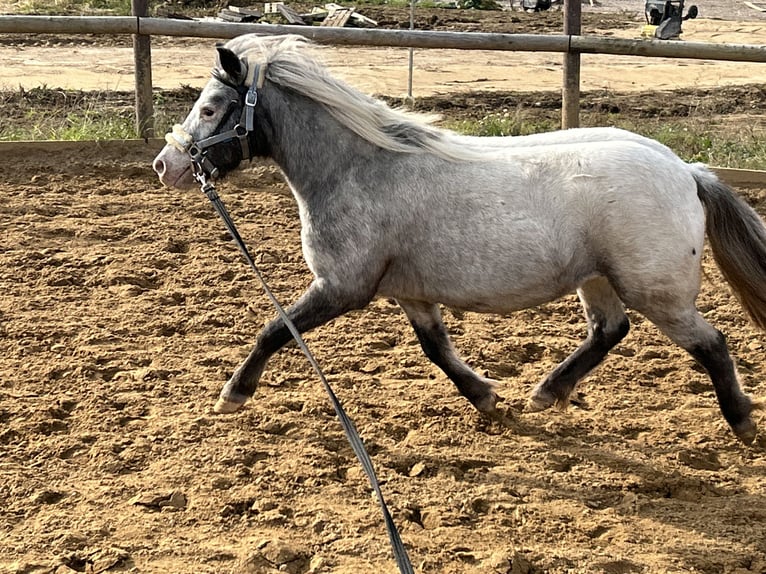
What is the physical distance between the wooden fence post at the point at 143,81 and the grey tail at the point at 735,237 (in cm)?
555

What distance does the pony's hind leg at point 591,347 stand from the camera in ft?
15.1

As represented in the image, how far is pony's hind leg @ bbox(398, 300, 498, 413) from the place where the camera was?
15.1 feet

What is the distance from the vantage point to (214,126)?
4188 mm

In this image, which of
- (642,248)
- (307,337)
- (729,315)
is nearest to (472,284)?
(642,248)

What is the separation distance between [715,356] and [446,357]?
3.86 ft

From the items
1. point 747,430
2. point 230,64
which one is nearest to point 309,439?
point 230,64

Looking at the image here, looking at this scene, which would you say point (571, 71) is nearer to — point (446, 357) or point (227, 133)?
point (446, 357)

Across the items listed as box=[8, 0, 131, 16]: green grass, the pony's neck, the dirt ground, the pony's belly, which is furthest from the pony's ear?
box=[8, 0, 131, 16]: green grass

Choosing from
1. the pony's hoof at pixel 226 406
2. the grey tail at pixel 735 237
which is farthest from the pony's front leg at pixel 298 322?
the grey tail at pixel 735 237

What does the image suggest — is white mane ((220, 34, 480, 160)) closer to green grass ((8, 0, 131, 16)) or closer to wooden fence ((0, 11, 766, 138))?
wooden fence ((0, 11, 766, 138))

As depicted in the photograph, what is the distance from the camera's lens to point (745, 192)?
7594 millimetres

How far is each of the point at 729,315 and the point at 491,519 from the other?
2686mm

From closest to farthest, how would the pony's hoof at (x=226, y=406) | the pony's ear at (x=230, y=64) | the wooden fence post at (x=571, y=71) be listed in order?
the pony's ear at (x=230, y=64) → the pony's hoof at (x=226, y=406) → the wooden fence post at (x=571, y=71)

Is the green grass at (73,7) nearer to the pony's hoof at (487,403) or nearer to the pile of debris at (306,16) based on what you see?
the pile of debris at (306,16)
